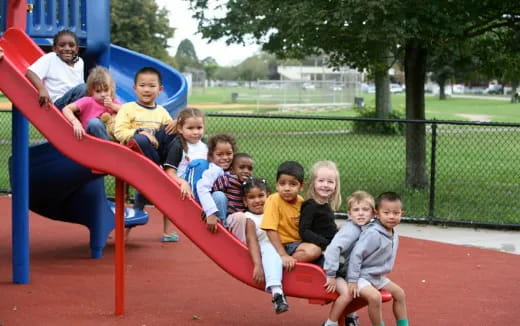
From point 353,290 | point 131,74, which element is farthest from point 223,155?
point 131,74

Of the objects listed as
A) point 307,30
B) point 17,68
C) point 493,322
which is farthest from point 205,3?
point 493,322

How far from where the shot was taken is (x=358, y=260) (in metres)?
5.25

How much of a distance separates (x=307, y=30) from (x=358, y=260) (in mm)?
6158

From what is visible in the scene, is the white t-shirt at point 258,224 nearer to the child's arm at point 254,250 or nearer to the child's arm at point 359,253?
the child's arm at point 254,250

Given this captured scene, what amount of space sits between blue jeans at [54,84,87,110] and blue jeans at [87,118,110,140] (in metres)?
0.65

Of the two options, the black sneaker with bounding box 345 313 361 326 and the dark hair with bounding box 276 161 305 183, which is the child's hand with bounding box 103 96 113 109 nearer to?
the dark hair with bounding box 276 161 305 183

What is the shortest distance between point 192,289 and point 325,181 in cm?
224

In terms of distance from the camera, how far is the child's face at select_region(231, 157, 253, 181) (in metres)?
5.73

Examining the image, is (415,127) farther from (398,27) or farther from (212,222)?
(212,222)

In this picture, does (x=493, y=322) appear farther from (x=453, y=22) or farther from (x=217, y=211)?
(x=453, y=22)

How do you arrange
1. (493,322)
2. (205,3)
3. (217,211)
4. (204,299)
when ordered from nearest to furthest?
(217,211) → (493,322) → (204,299) → (205,3)

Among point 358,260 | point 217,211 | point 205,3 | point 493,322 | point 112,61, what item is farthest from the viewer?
point 205,3

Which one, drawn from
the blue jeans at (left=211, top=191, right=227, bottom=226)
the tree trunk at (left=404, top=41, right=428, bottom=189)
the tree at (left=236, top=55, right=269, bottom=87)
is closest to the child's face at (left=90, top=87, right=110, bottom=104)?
the blue jeans at (left=211, top=191, right=227, bottom=226)

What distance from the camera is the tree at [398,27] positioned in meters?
10.2
